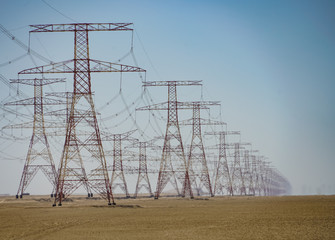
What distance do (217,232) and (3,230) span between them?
1028 centimetres

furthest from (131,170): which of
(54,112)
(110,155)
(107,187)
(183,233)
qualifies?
(183,233)

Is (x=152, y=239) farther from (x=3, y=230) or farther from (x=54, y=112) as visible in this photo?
(x=54, y=112)

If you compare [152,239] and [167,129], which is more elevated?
[167,129]

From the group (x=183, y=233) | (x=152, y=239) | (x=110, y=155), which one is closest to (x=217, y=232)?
(x=183, y=233)

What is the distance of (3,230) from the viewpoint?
22062 millimetres

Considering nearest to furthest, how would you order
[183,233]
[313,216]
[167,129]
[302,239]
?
[302,239]
[183,233]
[313,216]
[167,129]

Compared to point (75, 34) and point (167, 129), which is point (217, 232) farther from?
point (167, 129)

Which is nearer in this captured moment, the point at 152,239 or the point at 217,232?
the point at 152,239

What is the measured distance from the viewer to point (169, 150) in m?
55.5

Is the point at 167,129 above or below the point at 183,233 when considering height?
above

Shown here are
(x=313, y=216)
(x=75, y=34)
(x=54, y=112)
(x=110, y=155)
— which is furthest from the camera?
(x=110, y=155)

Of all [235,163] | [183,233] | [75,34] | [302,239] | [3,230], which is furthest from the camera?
[235,163]

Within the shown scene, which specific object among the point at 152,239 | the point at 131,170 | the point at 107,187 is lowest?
the point at 152,239

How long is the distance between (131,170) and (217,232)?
197 ft
